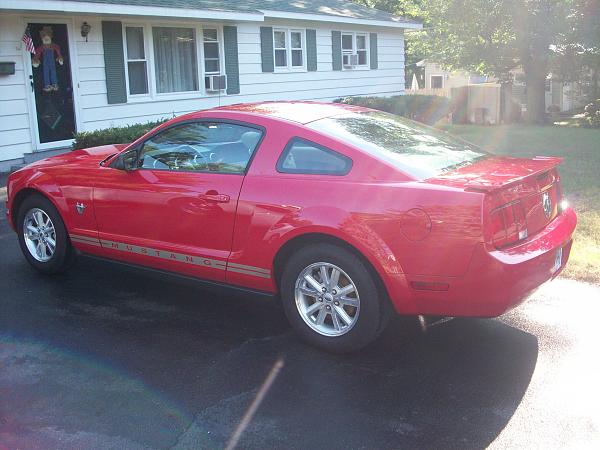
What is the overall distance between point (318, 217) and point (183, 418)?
4.85ft

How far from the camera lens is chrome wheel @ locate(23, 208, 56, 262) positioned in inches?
238

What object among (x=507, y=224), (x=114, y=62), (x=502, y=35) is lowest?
(x=507, y=224)

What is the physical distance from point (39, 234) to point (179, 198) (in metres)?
1.89

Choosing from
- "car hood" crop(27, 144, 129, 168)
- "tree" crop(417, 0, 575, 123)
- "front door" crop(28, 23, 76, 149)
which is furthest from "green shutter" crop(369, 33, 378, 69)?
"car hood" crop(27, 144, 129, 168)

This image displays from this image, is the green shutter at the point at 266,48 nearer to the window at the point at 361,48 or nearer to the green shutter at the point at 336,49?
the green shutter at the point at 336,49

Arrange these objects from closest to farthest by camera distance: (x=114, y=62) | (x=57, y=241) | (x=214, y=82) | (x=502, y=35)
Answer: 1. (x=57, y=241)
2. (x=114, y=62)
3. (x=214, y=82)
4. (x=502, y=35)

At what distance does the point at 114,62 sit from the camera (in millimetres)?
13555

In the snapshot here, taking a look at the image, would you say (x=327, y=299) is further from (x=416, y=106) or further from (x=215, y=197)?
(x=416, y=106)

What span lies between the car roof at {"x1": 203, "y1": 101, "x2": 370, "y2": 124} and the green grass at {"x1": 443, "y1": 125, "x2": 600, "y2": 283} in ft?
8.39

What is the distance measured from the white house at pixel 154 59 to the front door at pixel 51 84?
Answer: 2 centimetres

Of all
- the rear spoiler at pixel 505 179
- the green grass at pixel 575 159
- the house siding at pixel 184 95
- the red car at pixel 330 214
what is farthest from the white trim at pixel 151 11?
the rear spoiler at pixel 505 179

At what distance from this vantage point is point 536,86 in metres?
22.2

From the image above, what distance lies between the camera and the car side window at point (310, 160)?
4424 mm

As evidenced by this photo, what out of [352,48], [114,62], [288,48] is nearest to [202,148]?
[114,62]
